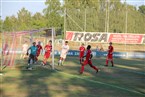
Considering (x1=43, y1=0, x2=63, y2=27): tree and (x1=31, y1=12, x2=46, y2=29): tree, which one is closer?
(x1=43, y1=0, x2=63, y2=27): tree

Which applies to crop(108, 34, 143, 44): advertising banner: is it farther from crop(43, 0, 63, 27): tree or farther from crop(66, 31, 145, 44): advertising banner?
crop(43, 0, 63, 27): tree

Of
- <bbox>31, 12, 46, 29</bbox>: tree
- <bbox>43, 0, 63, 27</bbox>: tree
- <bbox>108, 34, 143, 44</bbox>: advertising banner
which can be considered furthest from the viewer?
<bbox>31, 12, 46, 29</bbox>: tree

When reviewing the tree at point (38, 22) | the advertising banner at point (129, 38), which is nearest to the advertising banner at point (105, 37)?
the advertising banner at point (129, 38)

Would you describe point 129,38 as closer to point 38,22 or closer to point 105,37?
point 105,37

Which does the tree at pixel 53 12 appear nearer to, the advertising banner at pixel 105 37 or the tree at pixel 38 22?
→ the tree at pixel 38 22

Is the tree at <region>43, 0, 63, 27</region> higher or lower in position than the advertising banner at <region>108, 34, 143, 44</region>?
higher

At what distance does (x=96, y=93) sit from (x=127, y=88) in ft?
7.06

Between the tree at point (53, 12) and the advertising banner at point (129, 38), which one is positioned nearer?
the advertising banner at point (129, 38)

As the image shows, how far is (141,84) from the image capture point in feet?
57.6

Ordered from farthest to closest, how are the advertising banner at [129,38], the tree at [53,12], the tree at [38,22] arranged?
the tree at [38,22] < the tree at [53,12] < the advertising banner at [129,38]

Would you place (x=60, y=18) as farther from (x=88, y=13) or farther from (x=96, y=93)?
(x=96, y=93)

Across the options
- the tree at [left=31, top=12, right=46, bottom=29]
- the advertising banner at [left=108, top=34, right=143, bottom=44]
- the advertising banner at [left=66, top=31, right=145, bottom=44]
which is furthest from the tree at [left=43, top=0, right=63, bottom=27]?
the advertising banner at [left=108, top=34, right=143, bottom=44]

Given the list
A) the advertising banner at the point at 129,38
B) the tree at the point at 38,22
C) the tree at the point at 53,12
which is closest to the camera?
the advertising banner at the point at 129,38

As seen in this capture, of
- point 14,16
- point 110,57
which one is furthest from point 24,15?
point 110,57
